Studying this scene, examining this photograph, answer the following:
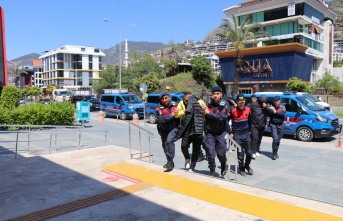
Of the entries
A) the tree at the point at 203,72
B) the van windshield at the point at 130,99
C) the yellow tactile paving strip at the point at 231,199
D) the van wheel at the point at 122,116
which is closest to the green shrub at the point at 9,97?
the van wheel at the point at 122,116

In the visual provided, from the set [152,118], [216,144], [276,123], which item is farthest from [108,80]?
[216,144]

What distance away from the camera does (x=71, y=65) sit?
115375 mm

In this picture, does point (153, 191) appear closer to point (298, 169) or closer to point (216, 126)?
point (216, 126)

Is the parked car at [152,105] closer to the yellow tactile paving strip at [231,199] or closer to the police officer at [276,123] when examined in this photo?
the police officer at [276,123]

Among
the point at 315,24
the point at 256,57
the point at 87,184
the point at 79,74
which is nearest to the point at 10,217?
the point at 87,184

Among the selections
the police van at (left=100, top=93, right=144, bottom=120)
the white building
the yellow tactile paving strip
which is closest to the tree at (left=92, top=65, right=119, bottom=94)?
the white building

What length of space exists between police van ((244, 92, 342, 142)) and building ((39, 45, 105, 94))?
102 m

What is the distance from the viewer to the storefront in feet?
117

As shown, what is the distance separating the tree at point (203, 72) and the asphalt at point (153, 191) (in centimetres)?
3908

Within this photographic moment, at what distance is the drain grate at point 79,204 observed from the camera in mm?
4191

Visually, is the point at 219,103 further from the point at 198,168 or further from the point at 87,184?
the point at 87,184

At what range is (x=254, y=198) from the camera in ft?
15.8

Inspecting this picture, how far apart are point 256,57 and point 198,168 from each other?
33920 millimetres

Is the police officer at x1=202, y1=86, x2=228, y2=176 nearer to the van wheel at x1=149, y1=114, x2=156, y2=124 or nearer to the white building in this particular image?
the van wheel at x1=149, y1=114, x2=156, y2=124
